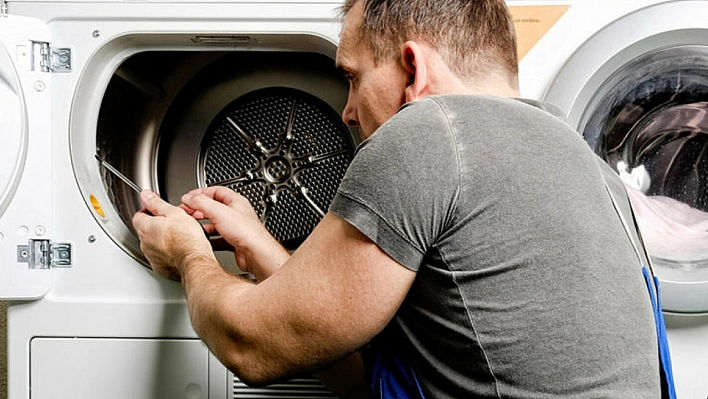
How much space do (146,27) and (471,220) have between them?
2.12 feet

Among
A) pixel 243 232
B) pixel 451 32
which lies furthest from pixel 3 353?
pixel 451 32

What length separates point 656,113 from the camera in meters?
1.25

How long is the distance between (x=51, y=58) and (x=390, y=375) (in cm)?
70

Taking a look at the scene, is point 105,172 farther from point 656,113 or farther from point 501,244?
point 656,113

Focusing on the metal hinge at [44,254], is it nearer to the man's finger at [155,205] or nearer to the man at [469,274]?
the man's finger at [155,205]

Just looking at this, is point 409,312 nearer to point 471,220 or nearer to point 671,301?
point 471,220

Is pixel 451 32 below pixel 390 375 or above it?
above

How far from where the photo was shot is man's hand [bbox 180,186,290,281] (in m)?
1.15

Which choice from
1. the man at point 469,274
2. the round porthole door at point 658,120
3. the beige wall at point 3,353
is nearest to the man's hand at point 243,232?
the man at point 469,274

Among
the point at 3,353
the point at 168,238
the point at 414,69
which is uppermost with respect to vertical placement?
the point at 414,69

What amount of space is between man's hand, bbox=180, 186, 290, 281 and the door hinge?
268 millimetres

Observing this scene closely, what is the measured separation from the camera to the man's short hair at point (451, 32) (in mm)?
943

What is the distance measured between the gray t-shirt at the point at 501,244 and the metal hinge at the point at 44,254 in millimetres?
575

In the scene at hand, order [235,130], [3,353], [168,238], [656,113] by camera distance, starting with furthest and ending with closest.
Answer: [3,353]
[235,130]
[656,113]
[168,238]
